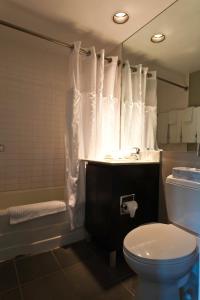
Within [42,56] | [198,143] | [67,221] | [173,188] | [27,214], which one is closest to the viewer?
[173,188]

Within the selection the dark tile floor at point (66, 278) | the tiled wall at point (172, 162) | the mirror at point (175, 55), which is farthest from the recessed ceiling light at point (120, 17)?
the dark tile floor at point (66, 278)

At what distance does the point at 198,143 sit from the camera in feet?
5.08

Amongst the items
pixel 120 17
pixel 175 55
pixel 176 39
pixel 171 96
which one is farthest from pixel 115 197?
pixel 120 17

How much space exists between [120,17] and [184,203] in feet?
5.84

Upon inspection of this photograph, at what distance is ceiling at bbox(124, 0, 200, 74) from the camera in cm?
161

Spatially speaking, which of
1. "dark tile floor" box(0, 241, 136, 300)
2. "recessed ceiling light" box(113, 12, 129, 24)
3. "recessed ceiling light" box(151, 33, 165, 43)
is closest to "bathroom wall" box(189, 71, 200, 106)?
"recessed ceiling light" box(151, 33, 165, 43)

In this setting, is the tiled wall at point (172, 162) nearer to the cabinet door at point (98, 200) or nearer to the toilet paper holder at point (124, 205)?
the toilet paper holder at point (124, 205)

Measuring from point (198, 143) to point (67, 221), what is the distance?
145cm

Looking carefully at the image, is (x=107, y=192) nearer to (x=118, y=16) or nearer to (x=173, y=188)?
(x=173, y=188)

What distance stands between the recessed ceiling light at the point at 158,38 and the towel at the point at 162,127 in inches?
29.8

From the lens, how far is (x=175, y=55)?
1.81 meters

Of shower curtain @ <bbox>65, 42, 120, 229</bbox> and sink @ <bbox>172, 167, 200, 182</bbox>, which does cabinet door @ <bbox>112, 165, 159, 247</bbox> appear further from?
shower curtain @ <bbox>65, 42, 120, 229</bbox>

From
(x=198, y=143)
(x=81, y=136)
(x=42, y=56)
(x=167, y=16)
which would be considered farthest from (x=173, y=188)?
(x=42, y=56)

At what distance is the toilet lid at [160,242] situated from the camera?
3.32 ft
